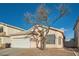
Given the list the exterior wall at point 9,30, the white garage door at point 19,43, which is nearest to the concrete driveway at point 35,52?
the white garage door at point 19,43

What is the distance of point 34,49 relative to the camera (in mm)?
5020

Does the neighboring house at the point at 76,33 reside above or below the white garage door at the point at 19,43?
above

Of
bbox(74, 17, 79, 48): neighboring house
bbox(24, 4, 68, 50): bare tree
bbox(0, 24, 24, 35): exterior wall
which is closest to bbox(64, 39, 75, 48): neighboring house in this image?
bbox(74, 17, 79, 48): neighboring house

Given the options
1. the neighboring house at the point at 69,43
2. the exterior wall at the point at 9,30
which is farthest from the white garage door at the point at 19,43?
the neighboring house at the point at 69,43

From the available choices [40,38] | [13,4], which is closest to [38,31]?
[40,38]

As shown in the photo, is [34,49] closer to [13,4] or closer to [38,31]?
[38,31]

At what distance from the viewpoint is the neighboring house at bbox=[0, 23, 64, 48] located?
501cm

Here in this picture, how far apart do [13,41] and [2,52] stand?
20cm

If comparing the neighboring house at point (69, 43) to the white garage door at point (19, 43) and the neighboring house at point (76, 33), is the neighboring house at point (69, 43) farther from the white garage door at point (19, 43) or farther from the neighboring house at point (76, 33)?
the white garage door at point (19, 43)

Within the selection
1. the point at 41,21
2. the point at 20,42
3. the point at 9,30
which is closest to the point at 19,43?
the point at 20,42

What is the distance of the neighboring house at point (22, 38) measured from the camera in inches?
197

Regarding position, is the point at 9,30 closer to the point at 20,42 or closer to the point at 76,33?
the point at 20,42

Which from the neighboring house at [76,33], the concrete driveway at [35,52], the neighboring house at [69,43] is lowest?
the concrete driveway at [35,52]

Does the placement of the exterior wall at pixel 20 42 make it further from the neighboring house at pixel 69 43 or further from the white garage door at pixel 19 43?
the neighboring house at pixel 69 43
